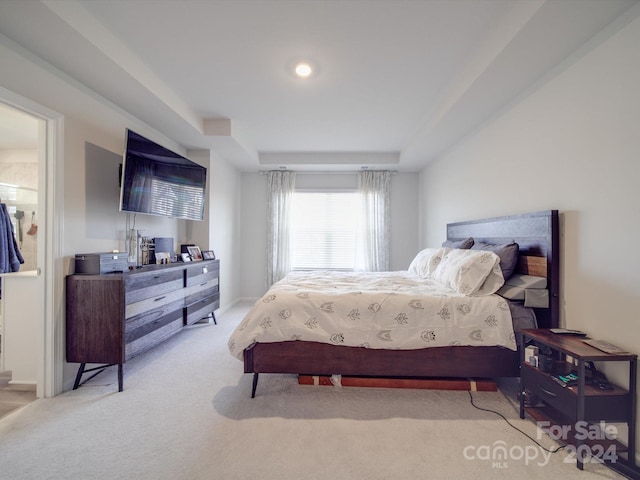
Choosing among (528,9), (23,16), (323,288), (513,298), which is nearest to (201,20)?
(23,16)

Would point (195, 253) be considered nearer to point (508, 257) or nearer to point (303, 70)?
point (303, 70)

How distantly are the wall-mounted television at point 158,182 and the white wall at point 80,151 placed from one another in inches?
12.5

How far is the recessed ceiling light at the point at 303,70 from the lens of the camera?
226 centimetres

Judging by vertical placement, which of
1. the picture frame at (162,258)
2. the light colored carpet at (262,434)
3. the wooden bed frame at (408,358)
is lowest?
the light colored carpet at (262,434)

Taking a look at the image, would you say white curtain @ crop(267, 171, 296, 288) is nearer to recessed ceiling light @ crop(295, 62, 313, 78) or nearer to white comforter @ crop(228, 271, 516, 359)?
recessed ceiling light @ crop(295, 62, 313, 78)

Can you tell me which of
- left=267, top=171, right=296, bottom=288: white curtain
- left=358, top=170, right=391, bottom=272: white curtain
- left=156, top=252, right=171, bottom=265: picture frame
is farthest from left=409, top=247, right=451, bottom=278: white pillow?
left=156, top=252, right=171, bottom=265: picture frame

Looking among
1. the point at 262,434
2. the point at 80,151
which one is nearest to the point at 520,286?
the point at 262,434

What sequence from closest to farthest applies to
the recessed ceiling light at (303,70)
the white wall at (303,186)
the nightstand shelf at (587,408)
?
the nightstand shelf at (587,408)
the recessed ceiling light at (303,70)
the white wall at (303,186)

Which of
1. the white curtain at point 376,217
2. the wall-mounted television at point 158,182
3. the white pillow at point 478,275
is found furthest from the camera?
the white curtain at point 376,217

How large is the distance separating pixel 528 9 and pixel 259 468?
9.61 feet

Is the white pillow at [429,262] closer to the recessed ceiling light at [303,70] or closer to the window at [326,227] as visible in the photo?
the window at [326,227]

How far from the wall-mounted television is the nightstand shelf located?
3.31m

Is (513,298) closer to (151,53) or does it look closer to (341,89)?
(341,89)

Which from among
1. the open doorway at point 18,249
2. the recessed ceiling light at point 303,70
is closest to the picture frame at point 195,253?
the open doorway at point 18,249
